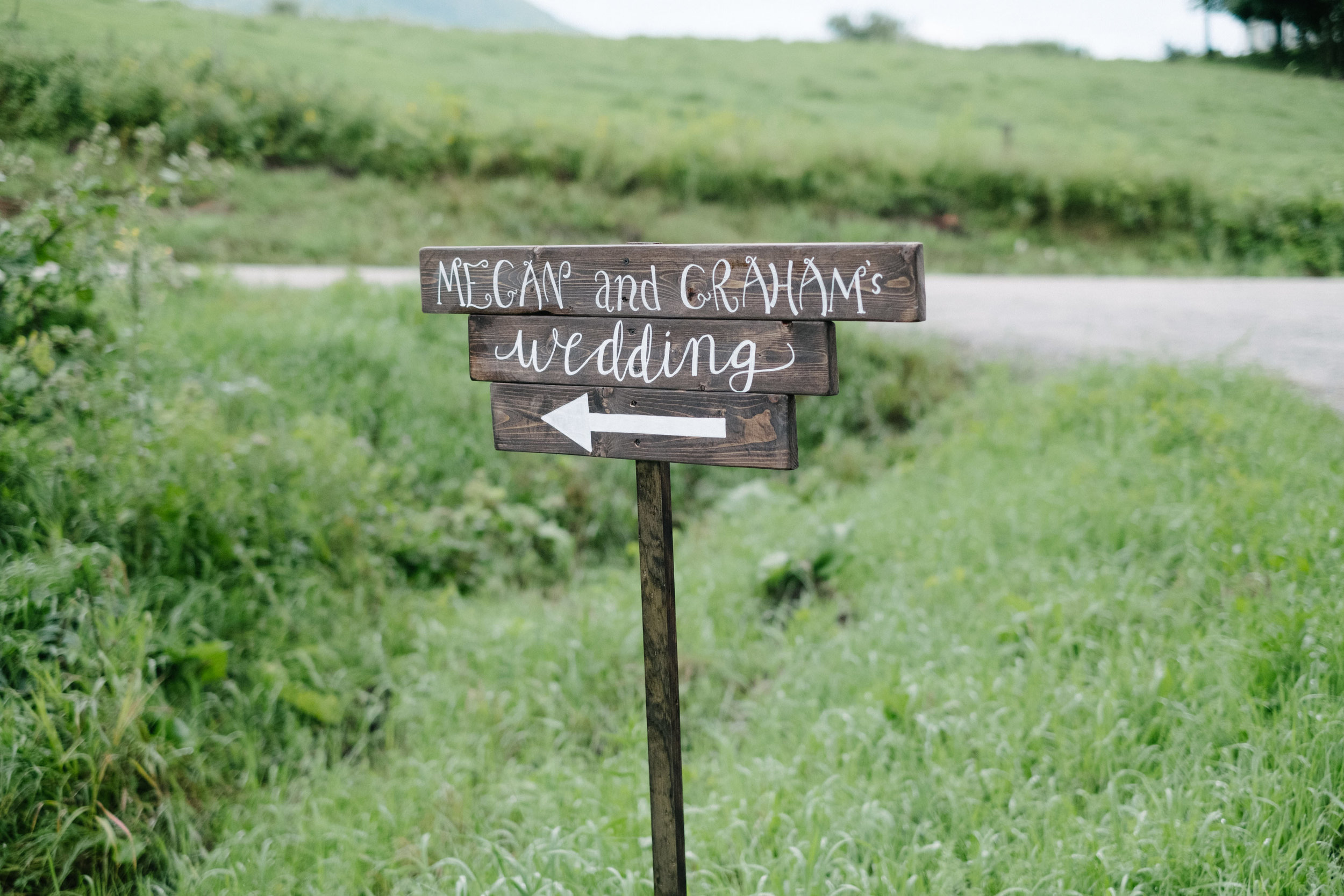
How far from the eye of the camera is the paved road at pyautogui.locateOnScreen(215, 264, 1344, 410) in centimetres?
558

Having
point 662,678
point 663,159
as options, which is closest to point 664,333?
point 662,678

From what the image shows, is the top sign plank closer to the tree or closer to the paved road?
the paved road

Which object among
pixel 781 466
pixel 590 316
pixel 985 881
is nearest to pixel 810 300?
pixel 781 466

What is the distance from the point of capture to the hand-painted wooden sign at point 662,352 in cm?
163

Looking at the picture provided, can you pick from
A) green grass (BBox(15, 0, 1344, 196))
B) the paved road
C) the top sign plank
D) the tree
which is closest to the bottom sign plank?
the top sign plank

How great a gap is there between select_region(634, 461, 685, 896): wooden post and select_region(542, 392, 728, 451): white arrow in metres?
0.09

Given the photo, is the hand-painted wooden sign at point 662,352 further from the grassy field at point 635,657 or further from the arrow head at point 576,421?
the grassy field at point 635,657

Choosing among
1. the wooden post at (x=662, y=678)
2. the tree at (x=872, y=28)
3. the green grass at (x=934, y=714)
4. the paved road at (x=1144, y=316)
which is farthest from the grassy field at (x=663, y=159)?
the tree at (x=872, y=28)

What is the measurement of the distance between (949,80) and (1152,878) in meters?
19.5

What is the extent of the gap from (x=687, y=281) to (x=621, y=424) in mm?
345

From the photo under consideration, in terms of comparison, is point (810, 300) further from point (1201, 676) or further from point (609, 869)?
point (1201, 676)

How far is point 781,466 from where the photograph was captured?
170cm

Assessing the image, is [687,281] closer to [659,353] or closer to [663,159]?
[659,353]

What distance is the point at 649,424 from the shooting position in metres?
1.80
